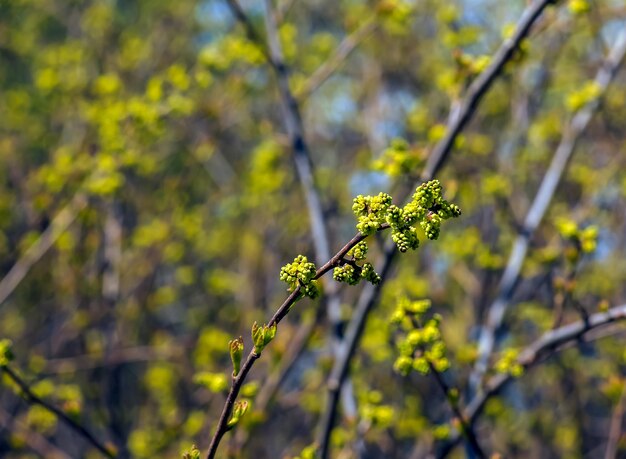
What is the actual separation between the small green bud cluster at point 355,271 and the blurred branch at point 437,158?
128cm

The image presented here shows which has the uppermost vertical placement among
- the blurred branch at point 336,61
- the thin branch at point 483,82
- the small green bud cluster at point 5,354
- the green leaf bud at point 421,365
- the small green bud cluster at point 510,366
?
the blurred branch at point 336,61

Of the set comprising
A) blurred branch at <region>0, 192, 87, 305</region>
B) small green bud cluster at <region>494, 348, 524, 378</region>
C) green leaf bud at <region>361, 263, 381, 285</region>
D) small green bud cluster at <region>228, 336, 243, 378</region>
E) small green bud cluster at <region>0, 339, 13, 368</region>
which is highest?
blurred branch at <region>0, 192, 87, 305</region>

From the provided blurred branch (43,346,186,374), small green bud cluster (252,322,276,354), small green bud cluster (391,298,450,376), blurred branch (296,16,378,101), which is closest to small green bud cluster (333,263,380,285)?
small green bud cluster (252,322,276,354)

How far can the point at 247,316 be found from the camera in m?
7.38

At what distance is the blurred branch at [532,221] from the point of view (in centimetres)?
463

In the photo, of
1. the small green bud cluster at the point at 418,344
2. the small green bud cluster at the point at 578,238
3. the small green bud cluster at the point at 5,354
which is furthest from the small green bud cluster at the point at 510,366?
the small green bud cluster at the point at 5,354

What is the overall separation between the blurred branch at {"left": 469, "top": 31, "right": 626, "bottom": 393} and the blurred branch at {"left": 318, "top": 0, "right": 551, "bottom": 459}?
1.10 meters

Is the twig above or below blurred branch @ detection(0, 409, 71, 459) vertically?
below

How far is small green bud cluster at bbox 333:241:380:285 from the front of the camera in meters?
1.98

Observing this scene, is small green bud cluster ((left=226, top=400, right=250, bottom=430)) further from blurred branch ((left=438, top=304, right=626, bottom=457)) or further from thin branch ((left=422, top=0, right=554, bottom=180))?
thin branch ((left=422, top=0, right=554, bottom=180))

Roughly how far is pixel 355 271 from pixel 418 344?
3.70 feet

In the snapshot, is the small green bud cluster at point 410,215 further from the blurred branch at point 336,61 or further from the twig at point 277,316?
the blurred branch at point 336,61

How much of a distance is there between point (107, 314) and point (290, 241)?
2.93 metres

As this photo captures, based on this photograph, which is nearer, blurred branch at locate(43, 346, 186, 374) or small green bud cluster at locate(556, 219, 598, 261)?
small green bud cluster at locate(556, 219, 598, 261)
